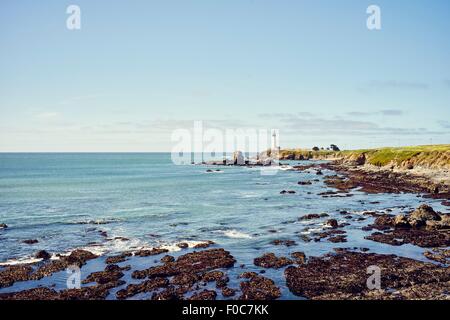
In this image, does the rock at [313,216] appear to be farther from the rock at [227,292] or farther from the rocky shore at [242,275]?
the rock at [227,292]

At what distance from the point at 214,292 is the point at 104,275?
928cm

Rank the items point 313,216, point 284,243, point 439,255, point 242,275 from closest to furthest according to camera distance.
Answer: point 242,275 → point 439,255 → point 284,243 → point 313,216

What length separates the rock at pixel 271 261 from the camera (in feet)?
95.2

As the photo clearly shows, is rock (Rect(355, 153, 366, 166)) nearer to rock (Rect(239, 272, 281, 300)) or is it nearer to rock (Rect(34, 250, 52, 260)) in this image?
rock (Rect(239, 272, 281, 300))

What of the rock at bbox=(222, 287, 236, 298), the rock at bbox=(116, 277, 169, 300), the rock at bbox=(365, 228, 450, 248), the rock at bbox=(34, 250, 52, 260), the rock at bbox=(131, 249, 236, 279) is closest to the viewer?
the rock at bbox=(222, 287, 236, 298)

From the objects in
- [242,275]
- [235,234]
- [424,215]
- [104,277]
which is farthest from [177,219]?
[424,215]

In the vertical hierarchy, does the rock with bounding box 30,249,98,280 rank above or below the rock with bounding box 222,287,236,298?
above

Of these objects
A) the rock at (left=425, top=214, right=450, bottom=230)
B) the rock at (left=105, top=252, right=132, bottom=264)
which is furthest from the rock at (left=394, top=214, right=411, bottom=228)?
the rock at (left=105, top=252, right=132, bottom=264)

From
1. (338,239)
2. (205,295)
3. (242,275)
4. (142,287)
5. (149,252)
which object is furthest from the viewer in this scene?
(338,239)

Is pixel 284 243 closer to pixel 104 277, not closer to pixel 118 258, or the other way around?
pixel 118 258

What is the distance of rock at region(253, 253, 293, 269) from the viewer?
29031 millimetres

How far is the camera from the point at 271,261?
2991 cm
